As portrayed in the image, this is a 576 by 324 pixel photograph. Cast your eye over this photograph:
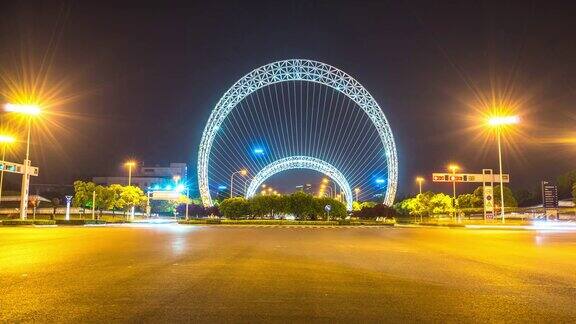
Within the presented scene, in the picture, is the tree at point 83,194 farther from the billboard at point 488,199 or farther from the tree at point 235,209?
the billboard at point 488,199

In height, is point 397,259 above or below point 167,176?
below

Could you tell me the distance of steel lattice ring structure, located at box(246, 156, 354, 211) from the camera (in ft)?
344

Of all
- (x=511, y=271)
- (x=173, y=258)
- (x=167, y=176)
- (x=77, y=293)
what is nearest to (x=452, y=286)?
(x=511, y=271)

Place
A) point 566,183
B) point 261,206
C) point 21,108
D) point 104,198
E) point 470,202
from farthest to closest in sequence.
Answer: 1. point 566,183
2. point 470,202
3. point 104,198
4. point 261,206
5. point 21,108

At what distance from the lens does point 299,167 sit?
4289 inches

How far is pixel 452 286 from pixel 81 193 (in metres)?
60.6

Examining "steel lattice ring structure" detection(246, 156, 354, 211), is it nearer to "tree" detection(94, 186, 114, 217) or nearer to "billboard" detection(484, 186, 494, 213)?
"tree" detection(94, 186, 114, 217)

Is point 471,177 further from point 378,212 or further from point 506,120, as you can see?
point 378,212

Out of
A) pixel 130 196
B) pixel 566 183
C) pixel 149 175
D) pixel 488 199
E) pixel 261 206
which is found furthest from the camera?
pixel 149 175

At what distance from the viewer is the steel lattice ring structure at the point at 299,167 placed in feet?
Answer: 344

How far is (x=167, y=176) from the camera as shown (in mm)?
141750

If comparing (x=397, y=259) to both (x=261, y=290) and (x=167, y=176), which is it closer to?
(x=261, y=290)

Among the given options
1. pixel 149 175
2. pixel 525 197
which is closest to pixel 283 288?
pixel 525 197

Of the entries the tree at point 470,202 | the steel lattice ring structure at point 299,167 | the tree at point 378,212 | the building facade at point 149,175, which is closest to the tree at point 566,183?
the tree at point 470,202
